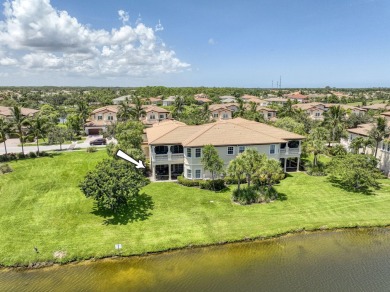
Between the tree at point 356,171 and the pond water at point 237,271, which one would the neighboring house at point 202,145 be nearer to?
the tree at point 356,171

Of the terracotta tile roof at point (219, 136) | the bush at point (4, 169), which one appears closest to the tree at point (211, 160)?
the terracotta tile roof at point (219, 136)

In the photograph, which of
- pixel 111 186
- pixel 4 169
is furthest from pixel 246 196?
pixel 4 169

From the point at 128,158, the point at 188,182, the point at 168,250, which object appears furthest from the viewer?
the point at 128,158

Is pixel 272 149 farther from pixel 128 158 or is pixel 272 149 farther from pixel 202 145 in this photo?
pixel 128 158

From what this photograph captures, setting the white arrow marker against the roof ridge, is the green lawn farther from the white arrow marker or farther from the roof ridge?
the roof ridge

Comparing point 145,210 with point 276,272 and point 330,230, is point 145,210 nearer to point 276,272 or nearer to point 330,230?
point 276,272

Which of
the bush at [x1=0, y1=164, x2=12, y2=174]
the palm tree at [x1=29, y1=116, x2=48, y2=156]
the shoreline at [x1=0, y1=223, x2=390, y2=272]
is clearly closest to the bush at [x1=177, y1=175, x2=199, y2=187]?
the shoreline at [x1=0, y1=223, x2=390, y2=272]
